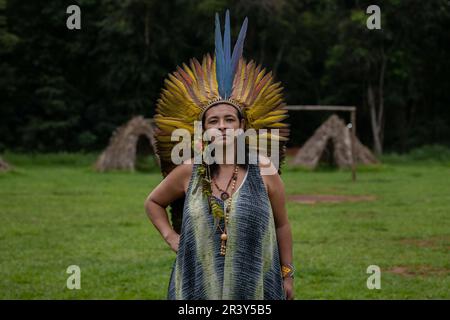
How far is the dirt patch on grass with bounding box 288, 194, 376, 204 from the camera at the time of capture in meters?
15.3

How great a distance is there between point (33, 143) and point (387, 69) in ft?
50.2

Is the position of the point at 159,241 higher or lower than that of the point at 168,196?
lower

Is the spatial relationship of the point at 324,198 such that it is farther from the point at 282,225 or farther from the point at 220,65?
the point at 220,65

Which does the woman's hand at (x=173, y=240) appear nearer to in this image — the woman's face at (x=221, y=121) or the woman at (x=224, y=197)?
the woman at (x=224, y=197)

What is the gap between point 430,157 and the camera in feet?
98.4

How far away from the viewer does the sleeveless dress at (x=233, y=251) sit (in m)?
3.68

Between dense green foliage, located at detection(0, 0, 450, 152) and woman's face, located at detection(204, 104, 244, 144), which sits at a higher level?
dense green foliage, located at detection(0, 0, 450, 152)

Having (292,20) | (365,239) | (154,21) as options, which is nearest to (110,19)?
(154,21)

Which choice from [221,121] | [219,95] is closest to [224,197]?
[221,121]

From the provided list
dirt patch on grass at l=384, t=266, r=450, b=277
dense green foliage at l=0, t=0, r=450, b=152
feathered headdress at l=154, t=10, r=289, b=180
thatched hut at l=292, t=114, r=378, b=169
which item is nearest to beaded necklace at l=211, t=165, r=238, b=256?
feathered headdress at l=154, t=10, r=289, b=180

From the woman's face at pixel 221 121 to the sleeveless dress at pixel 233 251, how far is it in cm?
21

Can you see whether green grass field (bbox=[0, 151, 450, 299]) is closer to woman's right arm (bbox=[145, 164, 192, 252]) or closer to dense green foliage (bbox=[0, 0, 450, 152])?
woman's right arm (bbox=[145, 164, 192, 252])

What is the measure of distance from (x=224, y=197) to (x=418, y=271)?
17.8 ft

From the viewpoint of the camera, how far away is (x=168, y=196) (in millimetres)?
4004
